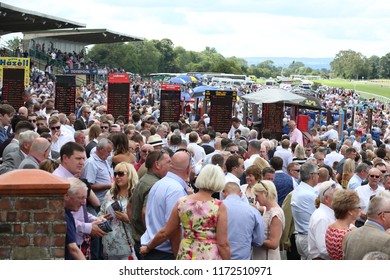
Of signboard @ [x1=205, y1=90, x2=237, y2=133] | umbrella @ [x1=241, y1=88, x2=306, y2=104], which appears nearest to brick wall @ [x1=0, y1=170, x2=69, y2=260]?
signboard @ [x1=205, y1=90, x2=237, y2=133]

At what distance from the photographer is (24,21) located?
46.3m

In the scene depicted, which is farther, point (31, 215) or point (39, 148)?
point (39, 148)

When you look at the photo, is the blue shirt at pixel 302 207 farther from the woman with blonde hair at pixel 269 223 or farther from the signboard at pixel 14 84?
the signboard at pixel 14 84

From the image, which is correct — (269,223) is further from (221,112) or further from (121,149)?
(221,112)

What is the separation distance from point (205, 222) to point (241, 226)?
1123 millimetres

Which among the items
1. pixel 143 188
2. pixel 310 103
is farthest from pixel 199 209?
pixel 310 103

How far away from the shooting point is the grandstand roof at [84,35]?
6406cm

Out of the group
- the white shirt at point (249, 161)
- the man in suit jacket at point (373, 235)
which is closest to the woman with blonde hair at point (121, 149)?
the white shirt at point (249, 161)

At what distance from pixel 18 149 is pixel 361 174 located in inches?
206

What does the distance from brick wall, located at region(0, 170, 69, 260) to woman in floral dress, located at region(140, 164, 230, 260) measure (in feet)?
3.44

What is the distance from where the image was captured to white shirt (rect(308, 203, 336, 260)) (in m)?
9.24

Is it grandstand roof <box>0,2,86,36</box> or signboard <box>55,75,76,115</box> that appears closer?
signboard <box>55,75,76,115</box>

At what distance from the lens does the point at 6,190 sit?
23.2ft

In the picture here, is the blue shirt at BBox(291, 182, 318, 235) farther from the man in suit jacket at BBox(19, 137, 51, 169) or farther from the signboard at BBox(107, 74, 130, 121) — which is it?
the signboard at BBox(107, 74, 130, 121)
